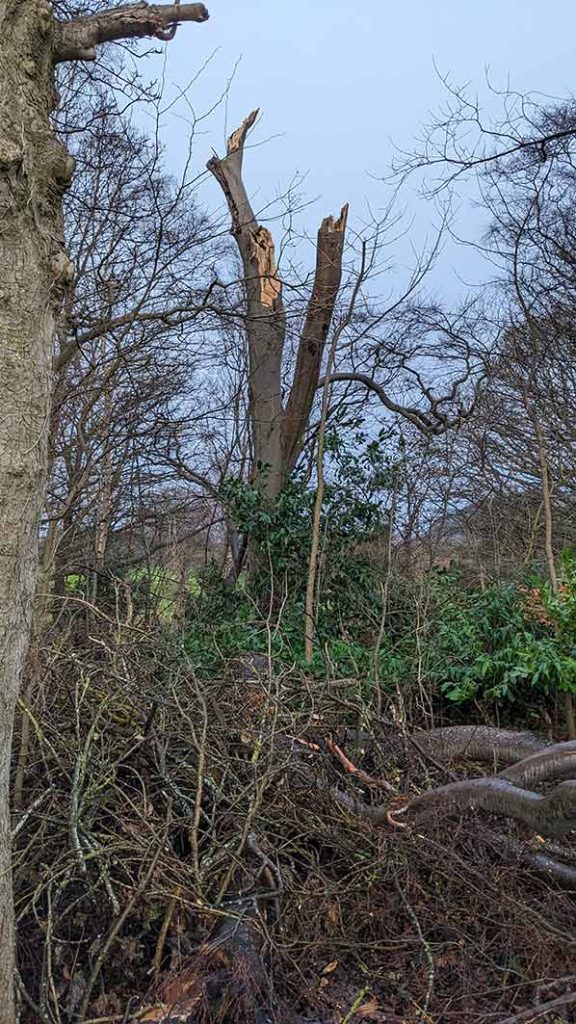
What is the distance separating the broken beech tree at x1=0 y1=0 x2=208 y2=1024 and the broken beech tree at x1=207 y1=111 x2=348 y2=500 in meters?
6.58

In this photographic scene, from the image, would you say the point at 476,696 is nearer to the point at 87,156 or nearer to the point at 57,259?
the point at 57,259

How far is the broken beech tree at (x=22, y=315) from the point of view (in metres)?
3.26

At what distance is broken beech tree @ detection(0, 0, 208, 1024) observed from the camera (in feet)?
10.7

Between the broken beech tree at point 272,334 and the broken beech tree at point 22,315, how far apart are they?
6576mm

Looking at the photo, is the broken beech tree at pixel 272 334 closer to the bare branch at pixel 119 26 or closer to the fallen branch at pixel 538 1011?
the bare branch at pixel 119 26

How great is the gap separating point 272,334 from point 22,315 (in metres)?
7.77

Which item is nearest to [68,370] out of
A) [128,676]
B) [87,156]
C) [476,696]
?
[87,156]

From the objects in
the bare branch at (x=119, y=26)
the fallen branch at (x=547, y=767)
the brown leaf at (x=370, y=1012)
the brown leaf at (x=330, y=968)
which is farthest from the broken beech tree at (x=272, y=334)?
the brown leaf at (x=370, y=1012)

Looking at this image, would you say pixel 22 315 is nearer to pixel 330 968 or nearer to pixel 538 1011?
pixel 330 968

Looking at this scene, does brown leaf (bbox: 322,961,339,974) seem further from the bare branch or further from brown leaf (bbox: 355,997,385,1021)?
the bare branch

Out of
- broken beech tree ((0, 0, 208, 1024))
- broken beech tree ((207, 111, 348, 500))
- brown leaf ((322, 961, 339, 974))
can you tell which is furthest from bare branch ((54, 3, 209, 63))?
broken beech tree ((207, 111, 348, 500))

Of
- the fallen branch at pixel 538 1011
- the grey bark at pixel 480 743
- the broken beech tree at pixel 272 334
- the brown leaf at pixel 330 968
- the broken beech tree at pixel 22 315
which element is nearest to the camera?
the broken beech tree at pixel 22 315

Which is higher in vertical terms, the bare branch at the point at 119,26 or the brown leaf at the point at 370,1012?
the bare branch at the point at 119,26

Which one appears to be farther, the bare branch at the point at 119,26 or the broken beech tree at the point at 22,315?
the bare branch at the point at 119,26
